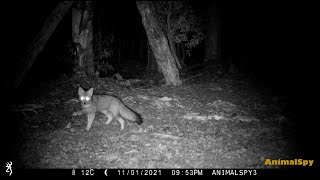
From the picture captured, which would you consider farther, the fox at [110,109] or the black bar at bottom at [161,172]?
the fox at [110,109]

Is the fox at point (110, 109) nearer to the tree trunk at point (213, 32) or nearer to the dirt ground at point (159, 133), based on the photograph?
the dirt ground at point (159, 133)

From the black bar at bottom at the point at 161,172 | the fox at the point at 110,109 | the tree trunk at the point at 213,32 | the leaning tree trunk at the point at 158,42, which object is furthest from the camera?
the tree trunk at the point at 213,32

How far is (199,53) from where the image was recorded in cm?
4278

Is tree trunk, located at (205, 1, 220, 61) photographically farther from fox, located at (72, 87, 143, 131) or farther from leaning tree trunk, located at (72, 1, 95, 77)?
fox, located at (72, 87, 143, 131)

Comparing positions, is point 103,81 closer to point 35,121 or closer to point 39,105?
point 39,105

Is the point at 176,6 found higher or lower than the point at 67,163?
higher

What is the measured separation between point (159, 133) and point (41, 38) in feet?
15.6

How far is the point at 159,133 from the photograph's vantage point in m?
7.39

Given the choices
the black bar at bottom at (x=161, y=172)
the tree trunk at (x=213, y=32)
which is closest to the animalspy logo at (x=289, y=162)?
the black bar at bottom at (x=161, y=172)

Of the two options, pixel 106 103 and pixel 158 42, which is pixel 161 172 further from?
pixel 158 42

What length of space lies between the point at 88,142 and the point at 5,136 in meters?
2.40

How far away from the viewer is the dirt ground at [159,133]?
5906 millimetres

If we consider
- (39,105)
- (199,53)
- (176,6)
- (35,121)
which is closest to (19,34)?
(39,105)

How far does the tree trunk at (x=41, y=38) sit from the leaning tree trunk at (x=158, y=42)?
431 cm
